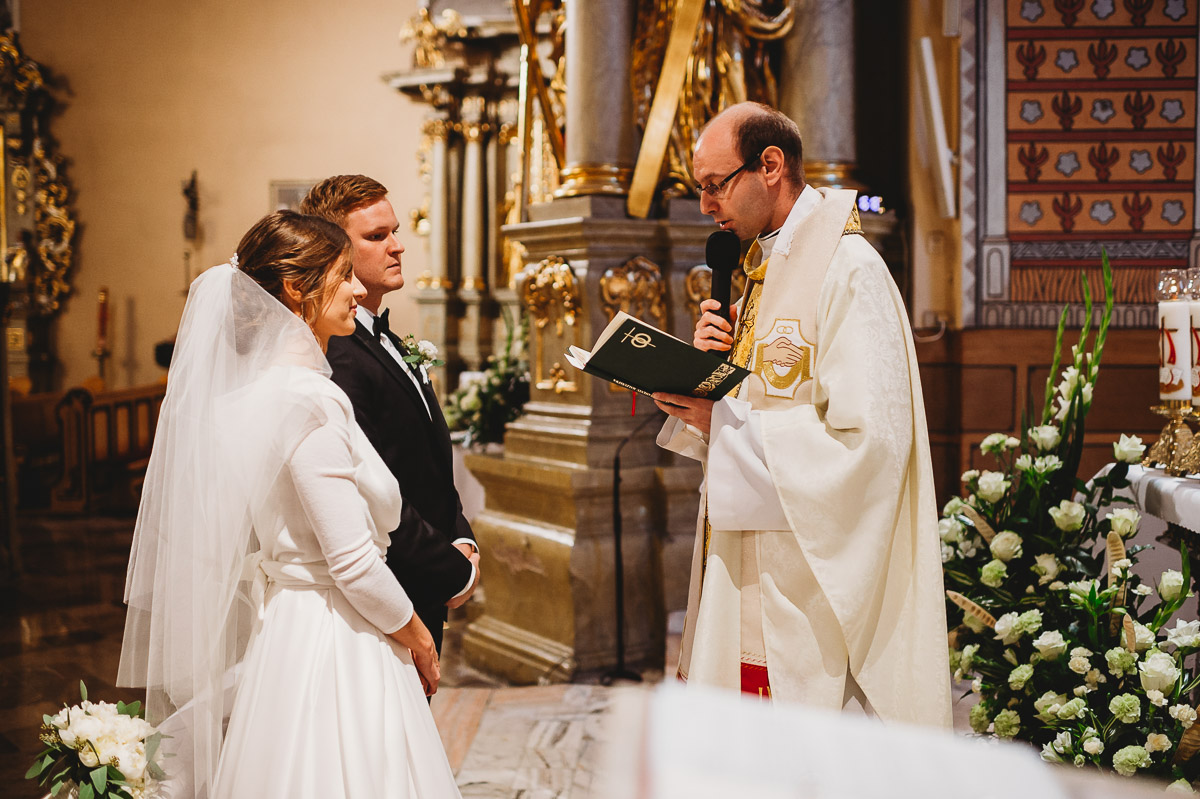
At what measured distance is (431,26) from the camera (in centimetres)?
1025

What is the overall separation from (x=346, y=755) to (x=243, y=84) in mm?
12244

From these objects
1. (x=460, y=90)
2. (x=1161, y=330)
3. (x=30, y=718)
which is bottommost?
(x=30, y=718)

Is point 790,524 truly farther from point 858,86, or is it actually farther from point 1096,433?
point 858,86

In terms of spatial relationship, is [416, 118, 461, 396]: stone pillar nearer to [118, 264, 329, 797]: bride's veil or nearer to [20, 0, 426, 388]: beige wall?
[20, 0, 426, 388]: beige wall

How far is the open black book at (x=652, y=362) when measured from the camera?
204cm

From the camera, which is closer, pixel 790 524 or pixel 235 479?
pixel 235 479

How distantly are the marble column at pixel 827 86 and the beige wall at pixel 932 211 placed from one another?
0.87 ft

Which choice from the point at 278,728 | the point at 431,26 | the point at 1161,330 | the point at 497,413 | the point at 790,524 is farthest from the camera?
the point at 431,26

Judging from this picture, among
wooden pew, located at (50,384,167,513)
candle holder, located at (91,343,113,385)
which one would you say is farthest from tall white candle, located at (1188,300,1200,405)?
candle holder, located at (91,343,113,385)

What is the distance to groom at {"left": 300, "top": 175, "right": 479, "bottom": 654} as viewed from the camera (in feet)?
7.27

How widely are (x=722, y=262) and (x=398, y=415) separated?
80 centimetres

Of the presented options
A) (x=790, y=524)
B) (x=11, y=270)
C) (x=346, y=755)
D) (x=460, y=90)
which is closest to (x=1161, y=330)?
(x=790, y=524)

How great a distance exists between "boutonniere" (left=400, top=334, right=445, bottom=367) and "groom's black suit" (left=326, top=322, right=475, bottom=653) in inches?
2.6

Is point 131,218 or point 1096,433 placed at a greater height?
point 131,218
